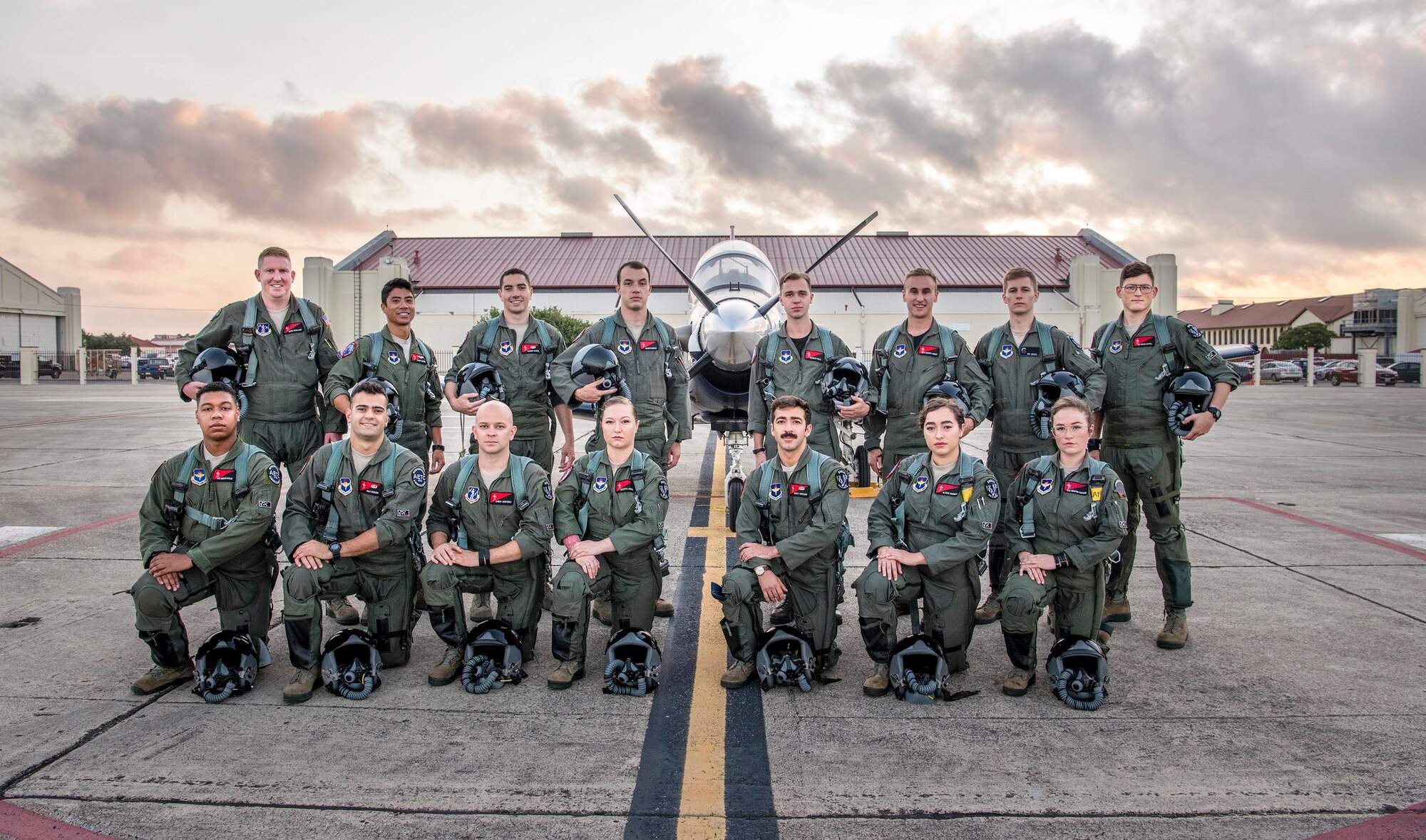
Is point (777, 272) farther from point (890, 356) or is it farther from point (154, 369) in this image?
point (890, 356)

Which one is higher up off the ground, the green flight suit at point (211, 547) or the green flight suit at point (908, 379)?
the green flight suit at point (908, 379)

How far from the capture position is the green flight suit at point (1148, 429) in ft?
15.7

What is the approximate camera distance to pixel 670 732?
3535 mm

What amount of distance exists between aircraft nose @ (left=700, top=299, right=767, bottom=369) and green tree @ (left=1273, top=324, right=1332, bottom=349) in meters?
83.1

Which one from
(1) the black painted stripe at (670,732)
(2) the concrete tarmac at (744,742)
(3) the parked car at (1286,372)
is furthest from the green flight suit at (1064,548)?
(3) the parked car at (1286,372)

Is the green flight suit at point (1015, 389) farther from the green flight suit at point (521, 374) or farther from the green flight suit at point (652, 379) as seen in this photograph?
the green flight suit at point (521, 374)

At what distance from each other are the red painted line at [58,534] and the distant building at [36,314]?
5267cm

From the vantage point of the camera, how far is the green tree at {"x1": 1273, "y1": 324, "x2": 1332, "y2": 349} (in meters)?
74.8

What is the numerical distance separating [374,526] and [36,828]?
1771mm

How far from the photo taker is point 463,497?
433 cm

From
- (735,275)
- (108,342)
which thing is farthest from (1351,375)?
(108,342)

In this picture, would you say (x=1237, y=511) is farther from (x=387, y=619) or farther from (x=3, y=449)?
(x=3, y=449)

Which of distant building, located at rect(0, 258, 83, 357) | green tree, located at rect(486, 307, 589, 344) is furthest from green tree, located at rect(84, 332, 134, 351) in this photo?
green tree, located at rect(486, 307, 589, 344)

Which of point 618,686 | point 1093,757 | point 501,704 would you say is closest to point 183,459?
point 501,704
